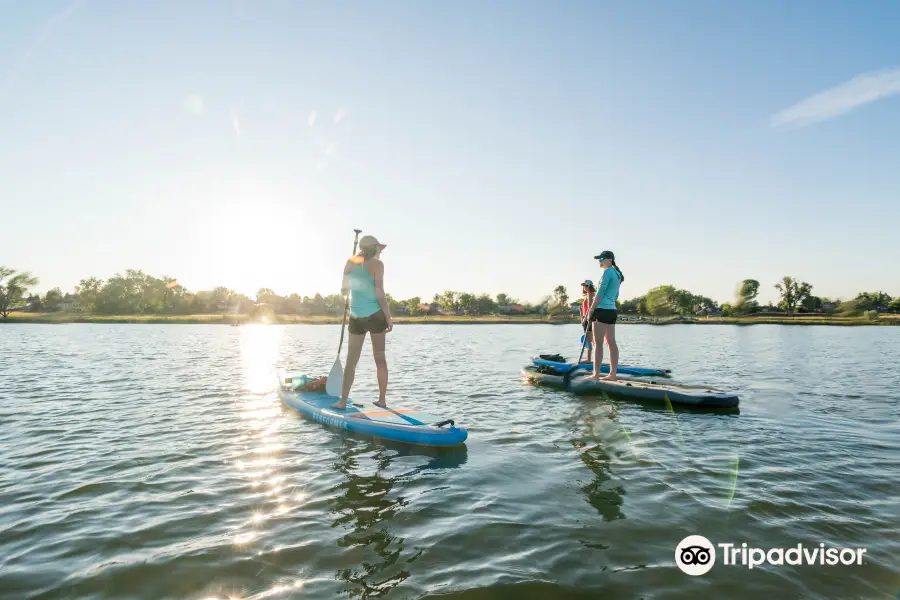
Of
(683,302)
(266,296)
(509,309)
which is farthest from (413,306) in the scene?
(683,302)

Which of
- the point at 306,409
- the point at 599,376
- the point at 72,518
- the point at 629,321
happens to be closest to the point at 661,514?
the point at 72,518

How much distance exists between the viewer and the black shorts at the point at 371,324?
8609 mm

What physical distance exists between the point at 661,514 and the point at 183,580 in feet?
15.4

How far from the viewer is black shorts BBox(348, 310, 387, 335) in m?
8.61

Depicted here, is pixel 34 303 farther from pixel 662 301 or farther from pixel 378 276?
pixel 662 301

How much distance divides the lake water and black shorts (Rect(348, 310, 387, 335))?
6.50 feet

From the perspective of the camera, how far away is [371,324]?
340 inches

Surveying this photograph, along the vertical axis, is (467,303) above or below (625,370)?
above

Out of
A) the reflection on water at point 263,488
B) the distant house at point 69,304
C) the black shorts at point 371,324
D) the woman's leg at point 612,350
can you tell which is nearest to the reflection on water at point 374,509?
the reflection on water at point 263,488

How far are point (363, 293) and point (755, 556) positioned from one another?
6691mm

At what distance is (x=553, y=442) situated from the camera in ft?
27.2

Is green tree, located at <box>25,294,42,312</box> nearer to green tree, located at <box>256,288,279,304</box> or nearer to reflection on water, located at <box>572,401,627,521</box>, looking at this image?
green tree, located at <box>256,288,279,304</box>

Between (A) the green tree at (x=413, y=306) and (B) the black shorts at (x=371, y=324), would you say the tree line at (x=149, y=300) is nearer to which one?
(A) the green tree at (x=413, y=306)

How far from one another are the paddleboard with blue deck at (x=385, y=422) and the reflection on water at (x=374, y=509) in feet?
0.67
